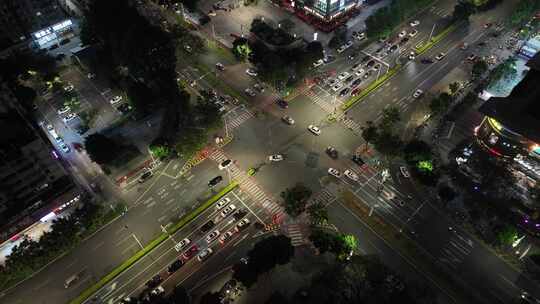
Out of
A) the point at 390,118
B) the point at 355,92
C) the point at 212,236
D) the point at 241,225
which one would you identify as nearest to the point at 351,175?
the point at 390,118

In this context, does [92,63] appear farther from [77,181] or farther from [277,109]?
[277,109]

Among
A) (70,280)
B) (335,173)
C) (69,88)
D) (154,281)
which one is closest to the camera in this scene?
(154,281)

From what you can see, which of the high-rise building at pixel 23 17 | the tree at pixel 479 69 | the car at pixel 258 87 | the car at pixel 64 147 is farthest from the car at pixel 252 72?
the high-rise building at pixel 23 17

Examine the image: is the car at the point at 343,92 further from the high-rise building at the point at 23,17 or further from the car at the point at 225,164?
the high-rise building at the point at 23,17

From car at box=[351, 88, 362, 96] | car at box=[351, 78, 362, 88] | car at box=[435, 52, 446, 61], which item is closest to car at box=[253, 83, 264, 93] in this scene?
car at box=[351, 88, 362, 96]

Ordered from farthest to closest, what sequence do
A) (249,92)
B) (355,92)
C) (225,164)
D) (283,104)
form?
(249,92) < (355,92) < (283,104) < (225,164)

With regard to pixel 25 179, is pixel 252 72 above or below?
below

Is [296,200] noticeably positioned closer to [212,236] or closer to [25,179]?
[212,236]

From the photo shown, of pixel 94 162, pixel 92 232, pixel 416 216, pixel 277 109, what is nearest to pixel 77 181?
pixel 94 162
